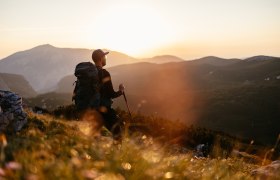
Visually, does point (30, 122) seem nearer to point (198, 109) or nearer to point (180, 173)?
point (180, 173)

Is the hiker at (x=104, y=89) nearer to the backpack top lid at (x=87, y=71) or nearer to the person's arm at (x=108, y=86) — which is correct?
the person's arm at (x=108, y=86)

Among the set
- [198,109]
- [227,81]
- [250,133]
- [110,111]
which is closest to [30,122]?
[110,111]

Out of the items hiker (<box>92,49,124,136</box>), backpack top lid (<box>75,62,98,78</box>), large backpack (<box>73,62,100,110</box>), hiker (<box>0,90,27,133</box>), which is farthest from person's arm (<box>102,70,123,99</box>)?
hiker (<box>0,90,27,133</box>)

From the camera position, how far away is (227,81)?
191 m

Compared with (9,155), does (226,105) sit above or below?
below

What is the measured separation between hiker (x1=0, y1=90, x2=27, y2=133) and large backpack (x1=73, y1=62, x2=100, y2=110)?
1506 mm

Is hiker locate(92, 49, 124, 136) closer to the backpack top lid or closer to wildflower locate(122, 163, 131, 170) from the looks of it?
the backpack top lid

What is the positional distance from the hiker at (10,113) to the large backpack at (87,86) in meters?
1.51

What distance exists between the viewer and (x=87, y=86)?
317 inches

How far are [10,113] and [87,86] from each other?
2168mm

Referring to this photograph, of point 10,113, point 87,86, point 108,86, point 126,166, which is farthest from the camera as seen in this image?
point 10,113

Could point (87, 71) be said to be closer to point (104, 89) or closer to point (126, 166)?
point (104, 89)

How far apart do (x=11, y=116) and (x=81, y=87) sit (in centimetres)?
192

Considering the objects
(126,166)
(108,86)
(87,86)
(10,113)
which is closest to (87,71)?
(87,86)
